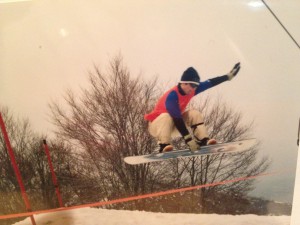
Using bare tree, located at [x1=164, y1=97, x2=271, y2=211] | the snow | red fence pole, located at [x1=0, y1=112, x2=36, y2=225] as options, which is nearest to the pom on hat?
bare tree, located at [x1=164, y1=97, x2=271, y2=211]

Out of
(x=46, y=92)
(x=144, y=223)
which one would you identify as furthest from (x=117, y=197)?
(x=46, y=92)

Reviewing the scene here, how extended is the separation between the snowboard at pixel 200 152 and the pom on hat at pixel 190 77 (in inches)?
14.4

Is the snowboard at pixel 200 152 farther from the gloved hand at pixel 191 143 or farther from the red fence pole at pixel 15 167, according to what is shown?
the red fence pole at pixel 15 167

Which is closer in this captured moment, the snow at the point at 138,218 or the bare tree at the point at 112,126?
the bare tree at the point at 112,126

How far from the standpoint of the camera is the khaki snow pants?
1.12 m

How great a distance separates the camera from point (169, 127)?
1131 millimetres

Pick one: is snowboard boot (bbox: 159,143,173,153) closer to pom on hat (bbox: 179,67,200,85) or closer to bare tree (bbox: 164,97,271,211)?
bare tree (bbox: 164,97,271,211)

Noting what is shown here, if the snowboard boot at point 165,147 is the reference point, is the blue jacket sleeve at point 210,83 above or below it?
above

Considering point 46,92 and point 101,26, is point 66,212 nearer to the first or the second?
point 46,92

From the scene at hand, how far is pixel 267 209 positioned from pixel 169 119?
0.80m

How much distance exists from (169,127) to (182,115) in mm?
93

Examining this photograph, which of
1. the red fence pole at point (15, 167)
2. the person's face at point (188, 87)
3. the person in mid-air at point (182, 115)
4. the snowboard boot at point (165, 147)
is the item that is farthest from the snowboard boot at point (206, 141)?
the red fence pole at point (15, 167)

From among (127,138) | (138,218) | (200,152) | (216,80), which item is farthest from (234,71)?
(138,218)

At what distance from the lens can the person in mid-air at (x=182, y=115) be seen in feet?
3.59
